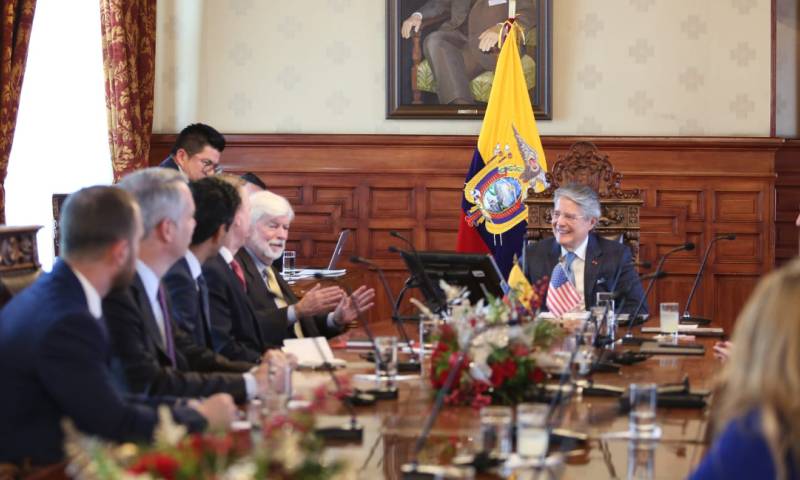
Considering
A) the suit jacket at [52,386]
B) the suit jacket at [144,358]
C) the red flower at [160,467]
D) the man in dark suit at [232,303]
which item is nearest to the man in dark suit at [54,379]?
the suit jacket at [52,386]

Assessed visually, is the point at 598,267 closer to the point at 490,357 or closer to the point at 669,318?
the point at 669,318

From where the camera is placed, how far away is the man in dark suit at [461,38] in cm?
856

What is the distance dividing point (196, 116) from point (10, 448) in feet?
20.9

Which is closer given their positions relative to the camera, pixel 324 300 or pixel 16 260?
pixel 16 260

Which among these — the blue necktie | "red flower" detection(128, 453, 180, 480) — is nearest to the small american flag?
the blue necktie

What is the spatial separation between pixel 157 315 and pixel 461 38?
5.42m

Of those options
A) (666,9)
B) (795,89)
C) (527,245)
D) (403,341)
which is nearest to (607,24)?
(666,9)

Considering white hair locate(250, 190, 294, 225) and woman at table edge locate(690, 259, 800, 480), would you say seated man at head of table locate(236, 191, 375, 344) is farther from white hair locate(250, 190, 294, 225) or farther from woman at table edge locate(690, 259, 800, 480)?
woman at table edge locate(690, 259, 800, 480)

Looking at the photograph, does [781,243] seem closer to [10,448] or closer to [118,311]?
[118,311]

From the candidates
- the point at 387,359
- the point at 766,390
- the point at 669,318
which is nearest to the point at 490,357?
the point at 387,359

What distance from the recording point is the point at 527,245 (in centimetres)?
641

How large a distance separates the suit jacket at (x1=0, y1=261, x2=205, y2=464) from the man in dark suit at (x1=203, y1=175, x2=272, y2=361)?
5.98ft

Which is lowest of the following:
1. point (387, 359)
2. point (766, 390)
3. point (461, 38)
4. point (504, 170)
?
point (387, 359)

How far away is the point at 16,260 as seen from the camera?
12.1ft
